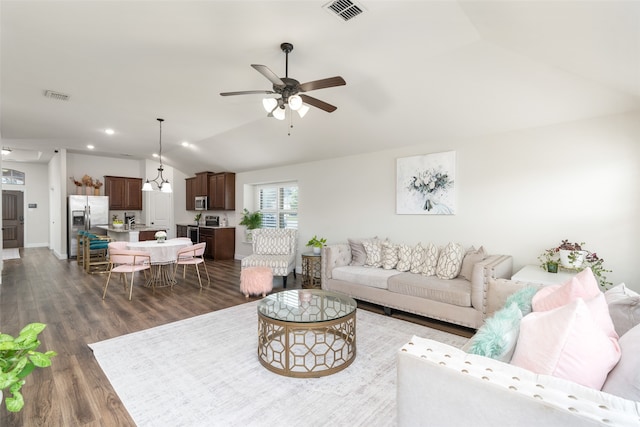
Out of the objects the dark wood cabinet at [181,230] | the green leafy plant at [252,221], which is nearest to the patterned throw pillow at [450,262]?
the green leafy plant at [252,221]

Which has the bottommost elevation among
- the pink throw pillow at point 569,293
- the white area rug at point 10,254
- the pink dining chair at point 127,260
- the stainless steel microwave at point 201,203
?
the white area rug at point 10,254

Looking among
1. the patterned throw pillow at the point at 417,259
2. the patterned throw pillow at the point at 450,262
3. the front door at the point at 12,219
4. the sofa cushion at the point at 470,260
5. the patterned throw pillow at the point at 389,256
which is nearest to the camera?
the sofa cushion at the point at 470,260

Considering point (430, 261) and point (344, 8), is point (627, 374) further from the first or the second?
point (430, 261)

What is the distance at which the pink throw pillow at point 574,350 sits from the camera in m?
1.16

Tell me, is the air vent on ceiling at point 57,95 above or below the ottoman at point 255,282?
above

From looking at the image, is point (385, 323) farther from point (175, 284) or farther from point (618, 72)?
point (175, 284)

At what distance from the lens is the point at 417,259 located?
4043 mm

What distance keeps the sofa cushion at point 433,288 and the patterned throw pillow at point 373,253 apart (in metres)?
0.56

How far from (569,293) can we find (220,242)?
7208 millimetres

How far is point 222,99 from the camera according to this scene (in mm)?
4176

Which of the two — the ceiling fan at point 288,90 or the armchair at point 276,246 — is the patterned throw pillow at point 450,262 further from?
the armchair at point 276,246

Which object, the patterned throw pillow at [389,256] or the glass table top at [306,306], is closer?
the glass table top at [306,306]

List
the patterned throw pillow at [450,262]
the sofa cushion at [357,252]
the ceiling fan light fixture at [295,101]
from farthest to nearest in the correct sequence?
the sofa cushion at [357,252]
the patterned throw pillow at [450,262]
the ceiling fan light fixture at [295,101]

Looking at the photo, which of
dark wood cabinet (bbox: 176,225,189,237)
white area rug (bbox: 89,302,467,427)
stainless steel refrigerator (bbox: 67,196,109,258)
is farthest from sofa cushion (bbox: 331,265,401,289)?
stainless steel refrigerator (bbox: 67,196,109,258)
